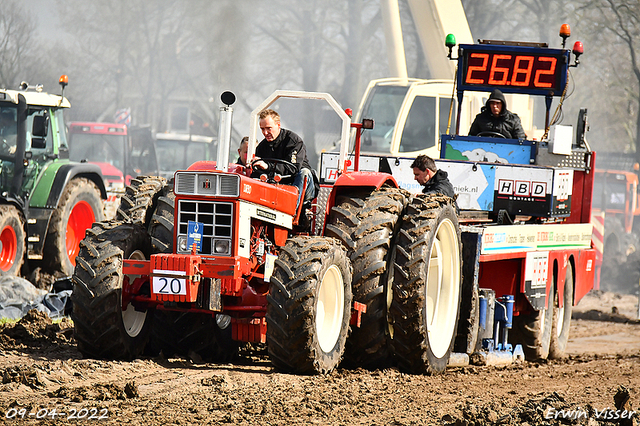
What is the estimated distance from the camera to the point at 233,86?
38.9 m

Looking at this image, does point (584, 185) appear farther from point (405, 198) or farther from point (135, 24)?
point (135, 24)

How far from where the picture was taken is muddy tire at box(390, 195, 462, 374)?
7.10 metres

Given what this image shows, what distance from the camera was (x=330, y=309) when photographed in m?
6.80

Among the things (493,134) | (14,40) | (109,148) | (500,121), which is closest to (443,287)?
(493,134)

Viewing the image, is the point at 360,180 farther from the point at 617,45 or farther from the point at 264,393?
the point at 617,45

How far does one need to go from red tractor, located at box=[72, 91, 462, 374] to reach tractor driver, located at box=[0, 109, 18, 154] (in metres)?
5.56

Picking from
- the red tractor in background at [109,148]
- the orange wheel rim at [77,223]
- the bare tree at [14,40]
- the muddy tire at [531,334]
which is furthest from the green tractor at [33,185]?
the bare tree at [14,40]

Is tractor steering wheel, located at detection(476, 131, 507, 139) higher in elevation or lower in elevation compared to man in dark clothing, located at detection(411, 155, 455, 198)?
higher

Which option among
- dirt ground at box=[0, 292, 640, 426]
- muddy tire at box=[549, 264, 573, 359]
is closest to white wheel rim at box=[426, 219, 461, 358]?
dirt ground at box=[0, 292, 640, 426]

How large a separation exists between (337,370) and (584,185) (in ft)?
17.3

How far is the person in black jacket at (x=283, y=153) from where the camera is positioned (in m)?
7.27

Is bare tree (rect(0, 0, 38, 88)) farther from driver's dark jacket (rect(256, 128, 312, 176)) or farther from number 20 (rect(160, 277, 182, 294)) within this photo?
number 20 (rect(160, 277, 182, 294))

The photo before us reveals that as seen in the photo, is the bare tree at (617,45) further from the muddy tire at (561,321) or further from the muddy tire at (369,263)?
the muddy tire at (369,263)

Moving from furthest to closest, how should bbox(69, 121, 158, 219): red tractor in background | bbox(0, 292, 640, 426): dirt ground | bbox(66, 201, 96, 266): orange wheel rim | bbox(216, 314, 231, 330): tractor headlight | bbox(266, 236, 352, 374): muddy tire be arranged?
bbox(69, 121, 158, 219): red tractor in background, bbox(66, 201, 96, 266): orange wheel rim, bbox(216, 314, 231, 330): tractor headlight, bbox(266, 236, 352, 374): muddy tire, bbox(0, 292, 640, 426): dirt ground
